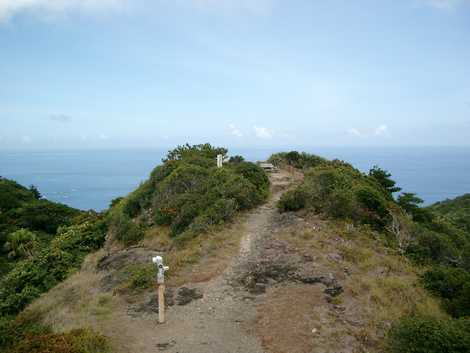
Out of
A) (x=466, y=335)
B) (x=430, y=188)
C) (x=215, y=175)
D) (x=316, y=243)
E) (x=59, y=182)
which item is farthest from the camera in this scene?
(x=59, y=182)

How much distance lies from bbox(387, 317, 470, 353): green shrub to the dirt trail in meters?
2.24

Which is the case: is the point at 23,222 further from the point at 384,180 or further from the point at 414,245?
the point at 414,245

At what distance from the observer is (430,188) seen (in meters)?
149

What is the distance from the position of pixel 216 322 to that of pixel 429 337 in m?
3.70

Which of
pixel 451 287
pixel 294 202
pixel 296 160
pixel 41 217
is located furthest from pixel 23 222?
pixel 451 287

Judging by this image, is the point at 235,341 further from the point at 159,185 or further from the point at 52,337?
the point at 159,185

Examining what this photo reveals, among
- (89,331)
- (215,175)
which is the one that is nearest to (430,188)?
(215,175)

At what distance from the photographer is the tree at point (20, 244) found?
24.3 m

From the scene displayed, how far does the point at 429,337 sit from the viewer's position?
5418 millimetres

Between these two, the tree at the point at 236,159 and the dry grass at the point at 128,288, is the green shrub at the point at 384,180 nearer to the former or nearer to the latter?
the tree at the point at 236,159

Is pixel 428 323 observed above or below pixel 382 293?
above

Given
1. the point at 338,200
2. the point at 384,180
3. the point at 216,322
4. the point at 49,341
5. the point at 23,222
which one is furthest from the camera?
the point at 23,222

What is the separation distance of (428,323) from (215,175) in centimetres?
1225

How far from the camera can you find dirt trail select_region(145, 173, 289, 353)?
249 inches
